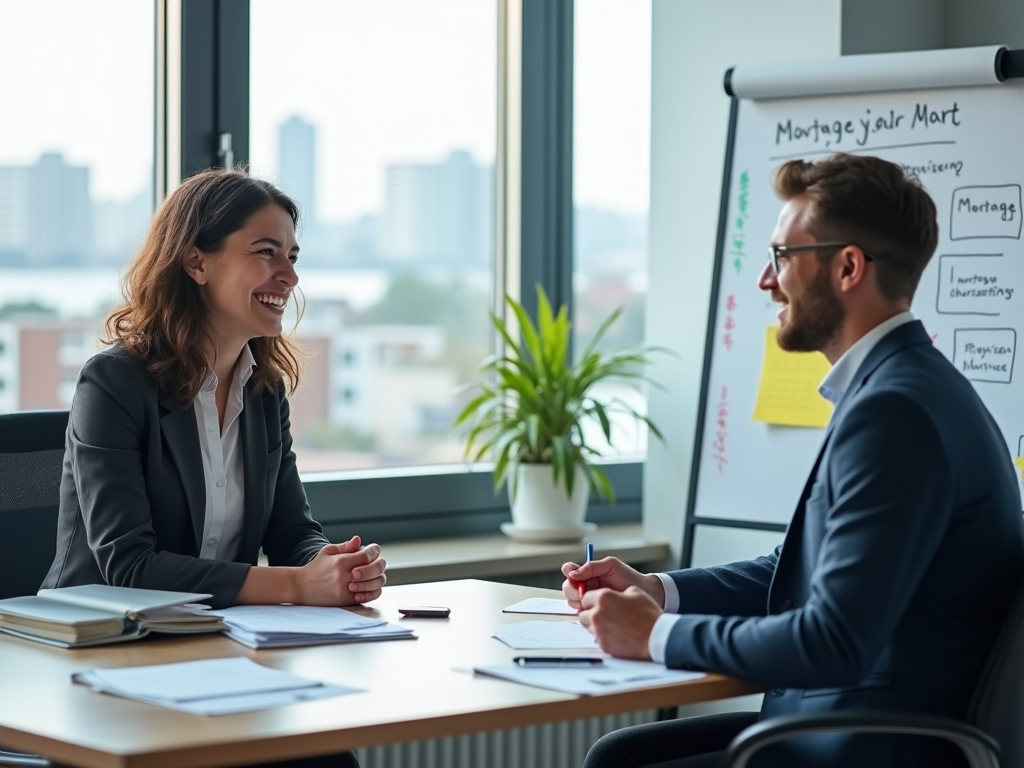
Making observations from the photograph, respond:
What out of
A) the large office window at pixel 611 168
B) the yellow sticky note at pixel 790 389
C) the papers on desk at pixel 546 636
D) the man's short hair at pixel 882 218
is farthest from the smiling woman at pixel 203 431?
the large office window at pixel 611 168

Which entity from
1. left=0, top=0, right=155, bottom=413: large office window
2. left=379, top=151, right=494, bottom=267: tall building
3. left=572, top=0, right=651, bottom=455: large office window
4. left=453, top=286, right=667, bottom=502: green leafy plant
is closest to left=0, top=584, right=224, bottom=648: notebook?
left=0, top=0, right=155, bottom=413: large office window

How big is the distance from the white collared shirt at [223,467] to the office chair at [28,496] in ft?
0.83

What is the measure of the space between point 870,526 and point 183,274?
1.35m

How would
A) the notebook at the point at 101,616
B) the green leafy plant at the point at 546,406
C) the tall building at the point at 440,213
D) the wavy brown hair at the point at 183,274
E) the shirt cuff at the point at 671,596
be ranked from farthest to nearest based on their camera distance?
the tall building at the point at 440,213 → the green leafy plant at the point at 546,406 → the wavy brown hair at the point at 183,274 → the shirt cuff at the point at 671,596 → the notebook at the point at 101,616

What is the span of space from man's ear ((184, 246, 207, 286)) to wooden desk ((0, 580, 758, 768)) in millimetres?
784

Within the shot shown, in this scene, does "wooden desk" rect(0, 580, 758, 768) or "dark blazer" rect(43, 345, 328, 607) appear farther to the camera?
"dark blazer" rect(43, 345, 328, 607)

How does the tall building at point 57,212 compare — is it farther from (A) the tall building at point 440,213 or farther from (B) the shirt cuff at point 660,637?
(B) the shirt cuff at point 660,637

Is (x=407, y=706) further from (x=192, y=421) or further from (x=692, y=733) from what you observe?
(x=192, y=421)

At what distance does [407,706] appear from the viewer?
4.92 ft

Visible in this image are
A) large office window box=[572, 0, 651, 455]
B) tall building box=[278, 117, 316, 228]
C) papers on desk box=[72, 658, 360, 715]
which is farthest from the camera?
large office window box=[572, 0, 651, 455]

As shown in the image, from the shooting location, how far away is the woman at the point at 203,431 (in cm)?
208

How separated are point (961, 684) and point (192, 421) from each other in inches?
49.8

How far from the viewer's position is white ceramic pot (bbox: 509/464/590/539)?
3545mm

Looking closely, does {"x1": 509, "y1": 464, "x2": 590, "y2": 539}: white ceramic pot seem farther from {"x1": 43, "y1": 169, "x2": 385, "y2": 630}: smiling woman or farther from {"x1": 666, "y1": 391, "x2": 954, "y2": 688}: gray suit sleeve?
{"x1": 666, "y1": 391, "x2": 954, "y2": 688}: gray suit sleeve
